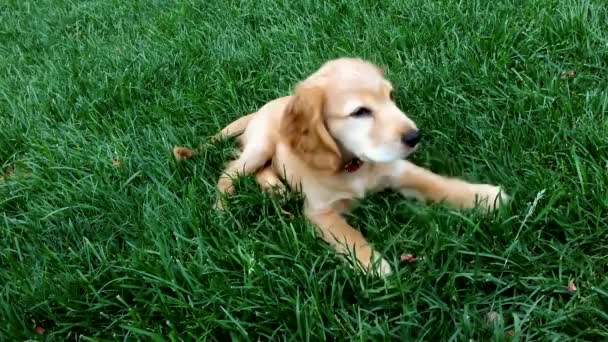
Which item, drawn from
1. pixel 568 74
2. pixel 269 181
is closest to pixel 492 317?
pixel 269 181

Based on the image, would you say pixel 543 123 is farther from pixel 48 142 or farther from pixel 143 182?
pixel 48 142

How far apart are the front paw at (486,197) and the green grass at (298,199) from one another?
50 mm

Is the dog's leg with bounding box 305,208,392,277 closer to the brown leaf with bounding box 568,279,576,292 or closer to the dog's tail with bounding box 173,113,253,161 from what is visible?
the brown leaf with bounding box 568,279,576,292

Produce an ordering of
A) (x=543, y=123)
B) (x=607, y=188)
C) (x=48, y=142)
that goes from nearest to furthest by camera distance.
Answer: (x=607, y=188) < (x=543, y=123) < (x=48, y=142)

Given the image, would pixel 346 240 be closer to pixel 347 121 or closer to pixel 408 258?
pixel 408 258

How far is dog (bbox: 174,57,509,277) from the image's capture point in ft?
7.30

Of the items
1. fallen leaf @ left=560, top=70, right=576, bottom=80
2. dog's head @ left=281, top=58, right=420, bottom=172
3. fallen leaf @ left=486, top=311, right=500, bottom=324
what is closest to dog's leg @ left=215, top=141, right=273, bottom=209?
dog's head @ left=281, top=58, right=420, bottom=172

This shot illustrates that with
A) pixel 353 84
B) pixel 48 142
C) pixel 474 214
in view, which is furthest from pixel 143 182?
pixel 474 214

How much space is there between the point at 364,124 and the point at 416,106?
0.79m

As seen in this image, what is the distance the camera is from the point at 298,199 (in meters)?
Answer: 2.58

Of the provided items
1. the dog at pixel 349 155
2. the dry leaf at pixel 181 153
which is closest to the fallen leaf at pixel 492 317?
the dog at pixel 349 155

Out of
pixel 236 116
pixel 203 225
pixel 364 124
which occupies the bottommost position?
pixel 236 116

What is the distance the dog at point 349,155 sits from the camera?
223cm

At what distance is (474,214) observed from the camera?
207 centimetres
